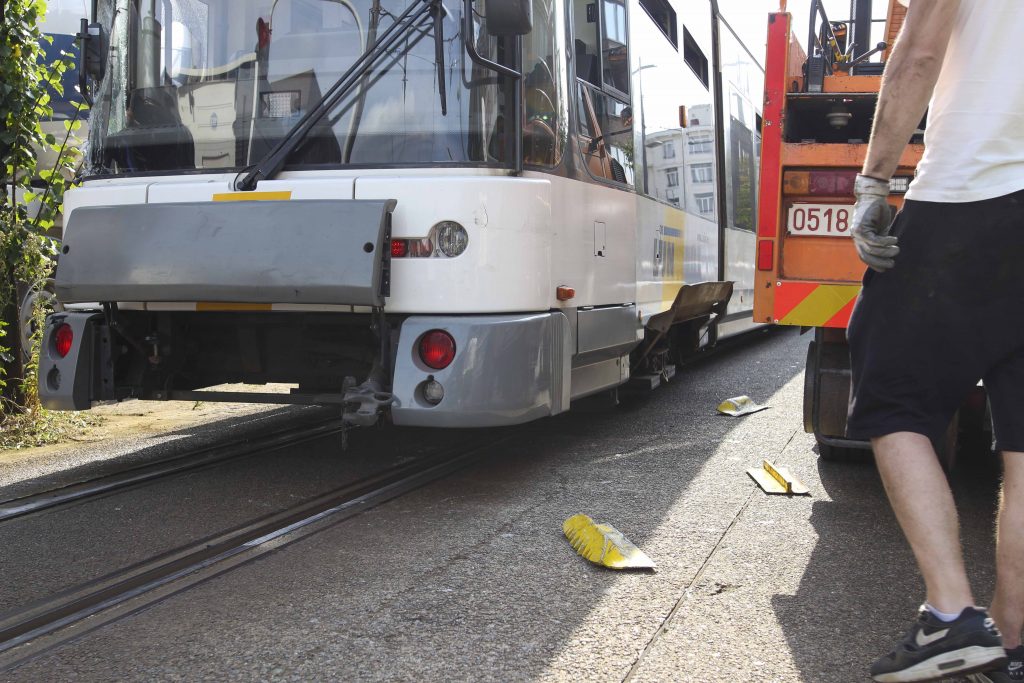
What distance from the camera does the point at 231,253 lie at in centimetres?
486

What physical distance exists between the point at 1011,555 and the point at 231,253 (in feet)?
11.6

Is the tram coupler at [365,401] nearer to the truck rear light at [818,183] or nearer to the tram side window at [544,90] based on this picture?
the tram side window at [544,90]

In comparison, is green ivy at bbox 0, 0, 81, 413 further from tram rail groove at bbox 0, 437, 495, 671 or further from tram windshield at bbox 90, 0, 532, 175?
tram rail groove at bbox 0, 437, 495, 671

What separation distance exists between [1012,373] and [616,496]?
8.39ft

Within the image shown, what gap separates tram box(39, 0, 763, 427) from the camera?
479 cm

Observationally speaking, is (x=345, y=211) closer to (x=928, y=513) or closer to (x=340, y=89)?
(x=340, y=89)

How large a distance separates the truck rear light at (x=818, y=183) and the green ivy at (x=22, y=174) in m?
4.73

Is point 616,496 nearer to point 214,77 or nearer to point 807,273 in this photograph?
point 807,273

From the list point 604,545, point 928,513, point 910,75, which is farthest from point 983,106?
A: point 604,545

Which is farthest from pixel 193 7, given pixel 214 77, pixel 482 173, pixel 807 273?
pixel 807 273

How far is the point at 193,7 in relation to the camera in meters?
5.38

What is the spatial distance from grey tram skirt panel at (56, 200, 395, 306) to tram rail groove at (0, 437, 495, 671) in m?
0.96

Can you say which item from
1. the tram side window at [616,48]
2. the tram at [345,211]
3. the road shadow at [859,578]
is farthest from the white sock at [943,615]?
the tram side window at [616,48]

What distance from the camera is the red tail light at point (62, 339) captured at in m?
5.51
